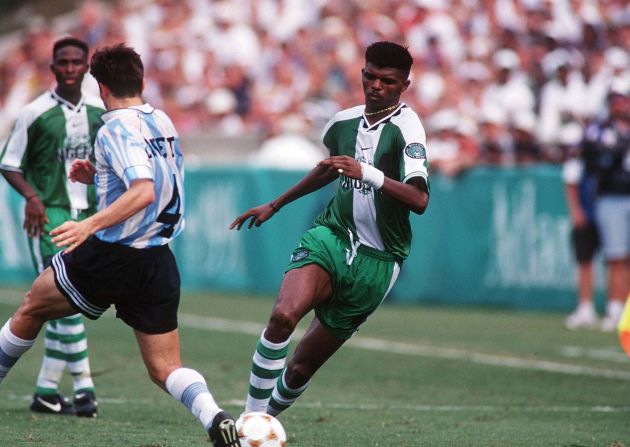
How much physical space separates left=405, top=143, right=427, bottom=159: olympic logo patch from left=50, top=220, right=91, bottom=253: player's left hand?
1.98 m

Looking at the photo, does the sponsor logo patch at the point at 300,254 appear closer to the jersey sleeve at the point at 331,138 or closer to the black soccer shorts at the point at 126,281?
the jersey sleeve at the point at 331,138

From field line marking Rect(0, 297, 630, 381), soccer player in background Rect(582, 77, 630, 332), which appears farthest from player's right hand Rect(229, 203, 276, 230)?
soccer player in background Rect(582, 77, 630, 332)

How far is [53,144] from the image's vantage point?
361 inches

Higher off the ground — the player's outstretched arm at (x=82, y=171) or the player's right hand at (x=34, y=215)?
the player's outstretched arm at (x=82, y=171)

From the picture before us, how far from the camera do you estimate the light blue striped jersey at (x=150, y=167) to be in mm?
6863

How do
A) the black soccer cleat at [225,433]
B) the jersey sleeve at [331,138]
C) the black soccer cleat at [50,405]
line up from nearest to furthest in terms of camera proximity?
the black soccer cleat at [225,433] → the jersey sleeve at [331,138] → the black soccer cleat at [50,405]

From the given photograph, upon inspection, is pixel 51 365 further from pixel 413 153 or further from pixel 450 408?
pixel 413 153

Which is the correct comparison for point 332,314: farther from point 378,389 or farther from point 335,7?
point 335,7

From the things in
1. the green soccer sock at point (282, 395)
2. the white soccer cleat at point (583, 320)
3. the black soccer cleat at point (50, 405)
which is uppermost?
the green soccer sock at point (282, 395)

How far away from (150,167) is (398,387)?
15.0 feet

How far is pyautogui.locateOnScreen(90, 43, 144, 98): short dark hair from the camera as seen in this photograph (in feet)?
22.8

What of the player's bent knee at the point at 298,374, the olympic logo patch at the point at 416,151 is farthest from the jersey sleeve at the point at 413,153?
the player's bent knee at the point at 298,374

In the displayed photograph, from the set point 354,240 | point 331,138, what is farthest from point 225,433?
point 331,138

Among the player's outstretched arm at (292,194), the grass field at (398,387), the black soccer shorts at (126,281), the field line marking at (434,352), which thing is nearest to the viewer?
the black soccer shorts at (126,281)
